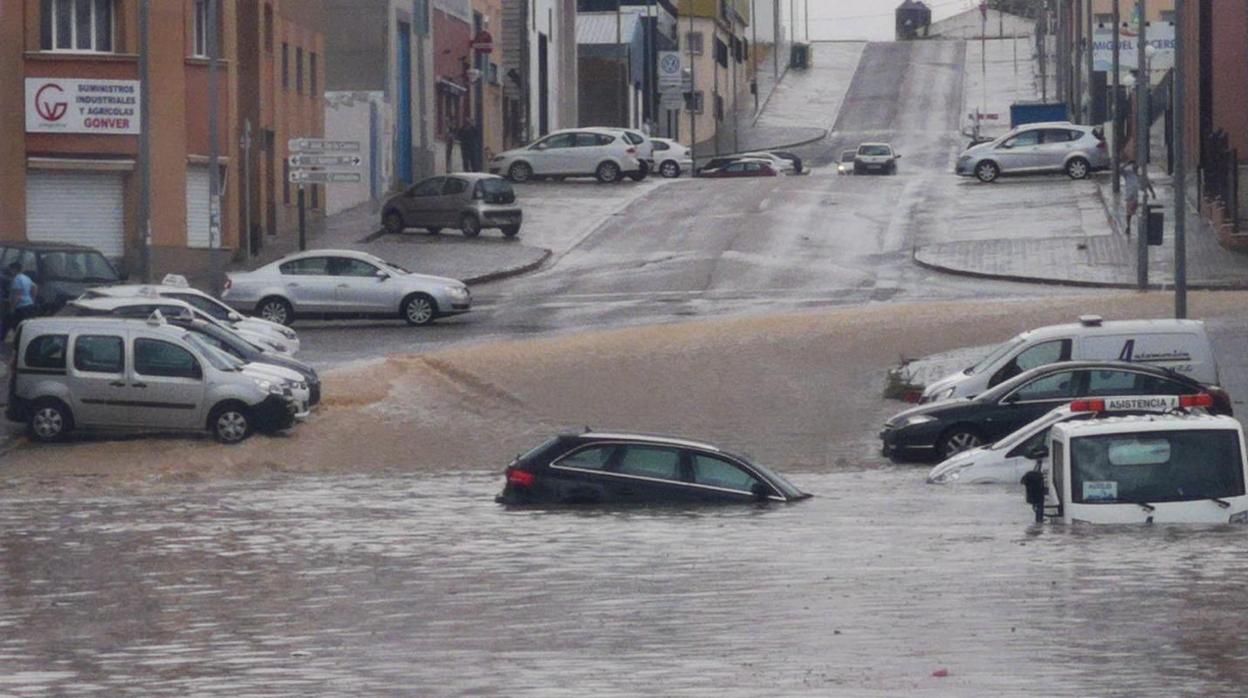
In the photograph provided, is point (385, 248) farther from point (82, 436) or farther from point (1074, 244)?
point (82, 436)

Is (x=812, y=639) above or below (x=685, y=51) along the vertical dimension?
below

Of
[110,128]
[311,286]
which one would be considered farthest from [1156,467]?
[110,128]

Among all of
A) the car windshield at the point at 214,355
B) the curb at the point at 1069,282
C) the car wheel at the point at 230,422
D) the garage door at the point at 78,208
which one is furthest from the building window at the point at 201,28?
the car wheel at the point at 230,422

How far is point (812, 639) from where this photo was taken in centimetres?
1221

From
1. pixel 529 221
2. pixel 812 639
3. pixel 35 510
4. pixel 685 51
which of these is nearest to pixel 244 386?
pixel 35 510

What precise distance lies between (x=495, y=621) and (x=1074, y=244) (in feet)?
115

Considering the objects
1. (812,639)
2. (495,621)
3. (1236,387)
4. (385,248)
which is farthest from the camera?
(385,248)

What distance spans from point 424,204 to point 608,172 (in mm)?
13528

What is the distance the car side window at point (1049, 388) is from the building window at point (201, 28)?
25.4 m

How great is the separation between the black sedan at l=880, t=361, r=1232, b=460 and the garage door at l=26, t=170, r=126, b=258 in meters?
23.9

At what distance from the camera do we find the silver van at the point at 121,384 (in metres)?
27.1

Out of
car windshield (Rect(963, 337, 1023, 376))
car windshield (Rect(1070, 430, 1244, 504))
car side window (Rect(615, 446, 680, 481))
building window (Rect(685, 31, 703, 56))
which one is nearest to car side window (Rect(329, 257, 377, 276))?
car windshield (Rect(963, 337, 1023, 376))

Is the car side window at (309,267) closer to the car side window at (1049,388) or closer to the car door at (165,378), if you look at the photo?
the car door at (165,378)

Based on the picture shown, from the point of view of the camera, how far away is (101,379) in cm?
2709
